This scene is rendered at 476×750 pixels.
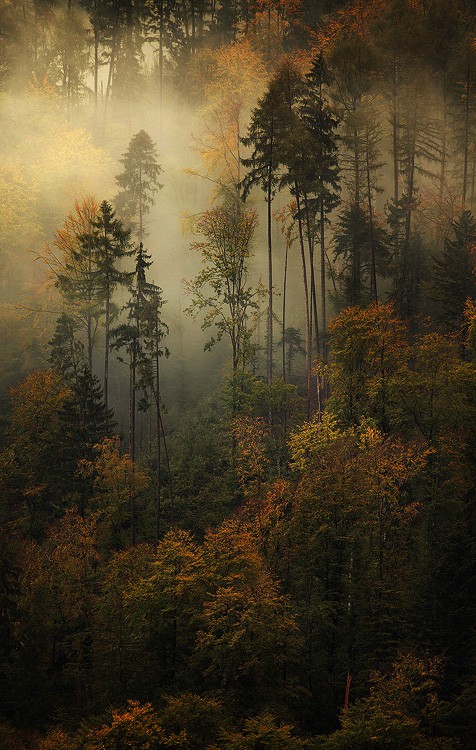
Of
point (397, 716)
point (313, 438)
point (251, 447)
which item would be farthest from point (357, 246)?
point (397, 716)

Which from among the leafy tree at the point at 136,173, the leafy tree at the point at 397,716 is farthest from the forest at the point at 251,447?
the leafy tree at the point at 136,173

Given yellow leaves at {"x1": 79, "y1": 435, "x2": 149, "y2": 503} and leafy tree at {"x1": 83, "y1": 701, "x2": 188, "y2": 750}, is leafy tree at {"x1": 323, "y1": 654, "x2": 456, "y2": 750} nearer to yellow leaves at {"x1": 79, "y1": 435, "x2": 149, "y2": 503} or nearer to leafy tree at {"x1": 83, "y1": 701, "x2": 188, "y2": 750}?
leafy tree at {"x1": 83, "y1": 701, "x2": 188, "y2": 750}

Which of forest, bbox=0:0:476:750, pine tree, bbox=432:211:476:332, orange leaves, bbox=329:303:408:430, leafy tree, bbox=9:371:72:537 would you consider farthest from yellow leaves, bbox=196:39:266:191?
leafy tree, bbox=9:371:72:537

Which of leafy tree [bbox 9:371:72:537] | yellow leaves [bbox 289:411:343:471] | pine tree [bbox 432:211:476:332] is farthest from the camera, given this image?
pine tree [bbox 432:211:476:332]

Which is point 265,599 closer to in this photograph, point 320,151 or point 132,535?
point 132,535

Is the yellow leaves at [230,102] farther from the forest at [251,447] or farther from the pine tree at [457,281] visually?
the pine tree at [457,281]

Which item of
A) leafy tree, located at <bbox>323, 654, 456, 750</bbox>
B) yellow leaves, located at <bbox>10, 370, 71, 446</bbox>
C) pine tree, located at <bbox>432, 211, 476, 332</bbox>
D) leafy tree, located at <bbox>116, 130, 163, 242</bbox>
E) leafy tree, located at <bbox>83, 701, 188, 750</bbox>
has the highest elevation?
leafy tree, located at <bbox>116, 130, 163, 242</bbox>

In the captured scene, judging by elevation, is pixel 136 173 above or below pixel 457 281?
above

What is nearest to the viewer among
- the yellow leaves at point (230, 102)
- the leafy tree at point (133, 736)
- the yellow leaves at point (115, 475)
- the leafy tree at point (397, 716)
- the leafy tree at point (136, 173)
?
the leafy tree at point (397, 716)

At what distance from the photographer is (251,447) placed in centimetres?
2994

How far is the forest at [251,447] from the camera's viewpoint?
70.6 feet

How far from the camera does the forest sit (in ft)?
70.6

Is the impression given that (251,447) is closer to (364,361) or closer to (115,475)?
(364,361)

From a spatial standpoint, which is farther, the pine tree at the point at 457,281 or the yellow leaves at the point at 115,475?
the pine tree at the point at 457,281
